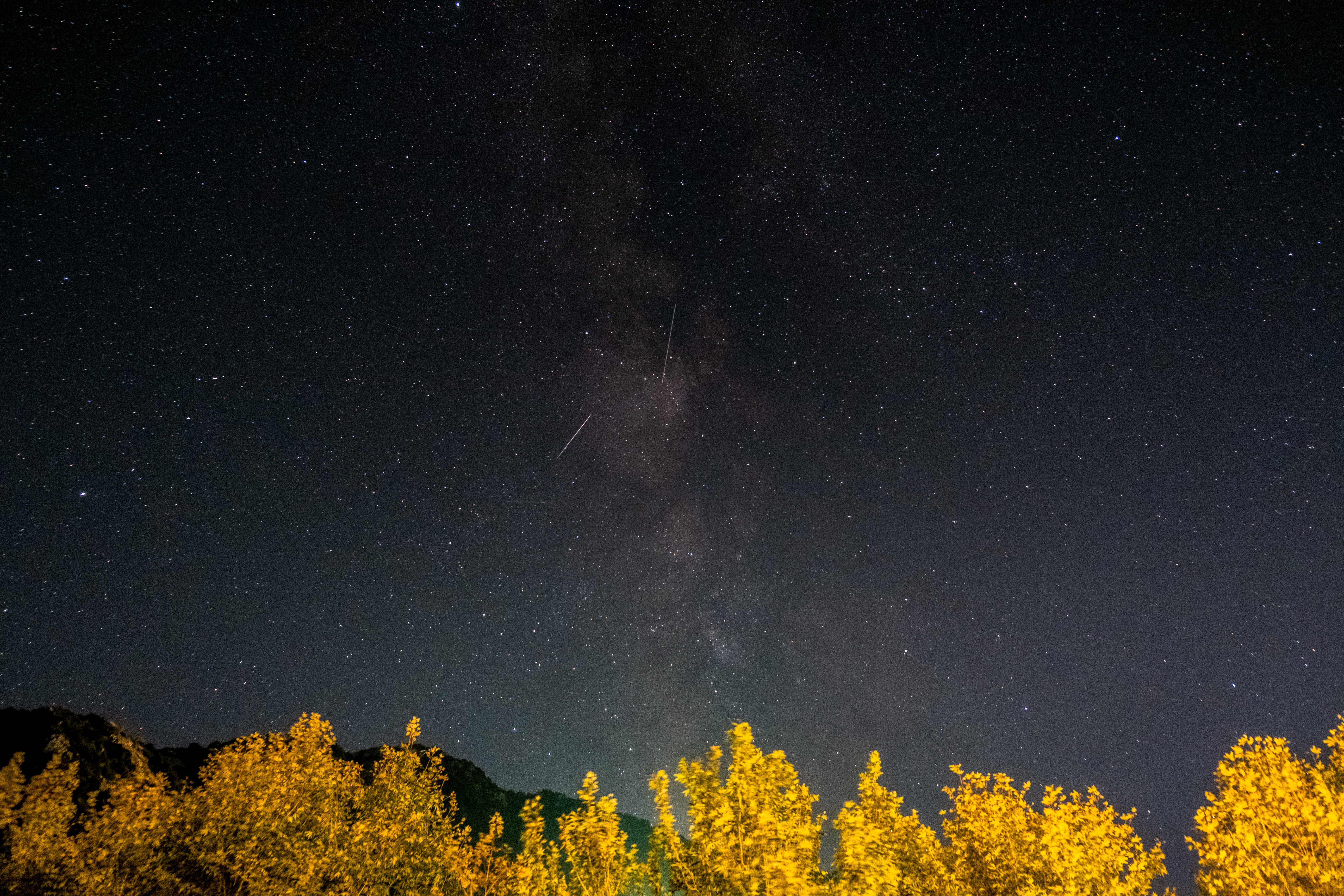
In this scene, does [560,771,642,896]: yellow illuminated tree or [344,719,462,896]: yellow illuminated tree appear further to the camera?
[344,719,462,896]: yellow illuminated tree

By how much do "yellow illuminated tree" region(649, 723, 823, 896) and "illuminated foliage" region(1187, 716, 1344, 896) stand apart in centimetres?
908

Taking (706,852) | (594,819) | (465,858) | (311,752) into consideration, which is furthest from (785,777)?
(311,752)

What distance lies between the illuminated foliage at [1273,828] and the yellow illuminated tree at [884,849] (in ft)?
19.9

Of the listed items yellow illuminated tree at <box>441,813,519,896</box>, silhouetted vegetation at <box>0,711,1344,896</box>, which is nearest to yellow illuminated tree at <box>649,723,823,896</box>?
silhouetted vegetation at <box>0,711,1344,896</box>

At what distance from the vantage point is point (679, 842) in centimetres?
1298

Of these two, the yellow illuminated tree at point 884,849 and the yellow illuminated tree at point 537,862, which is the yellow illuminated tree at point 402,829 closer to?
the yellow illuminated tree at point 537,862

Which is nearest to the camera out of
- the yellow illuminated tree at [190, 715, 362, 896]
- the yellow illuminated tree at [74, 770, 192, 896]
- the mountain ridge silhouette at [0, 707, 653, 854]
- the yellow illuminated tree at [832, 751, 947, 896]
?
the yellow illuminated tree at [832, 751, 947, 896]

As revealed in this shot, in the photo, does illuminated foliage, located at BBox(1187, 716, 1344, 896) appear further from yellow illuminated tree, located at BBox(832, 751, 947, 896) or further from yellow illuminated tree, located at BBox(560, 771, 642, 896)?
yellow illuminated tree, located at BBox(560, 771, 642, 896)

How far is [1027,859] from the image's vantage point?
13.8 meters

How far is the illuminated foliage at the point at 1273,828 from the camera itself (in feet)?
36.7

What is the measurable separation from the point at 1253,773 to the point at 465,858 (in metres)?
21.5

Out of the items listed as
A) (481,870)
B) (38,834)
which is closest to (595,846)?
(481,870)

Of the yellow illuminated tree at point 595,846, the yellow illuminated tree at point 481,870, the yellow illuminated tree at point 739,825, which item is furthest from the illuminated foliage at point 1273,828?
the yellow illuminated tree at point 481,870

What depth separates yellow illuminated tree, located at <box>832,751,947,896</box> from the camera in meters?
9.55
